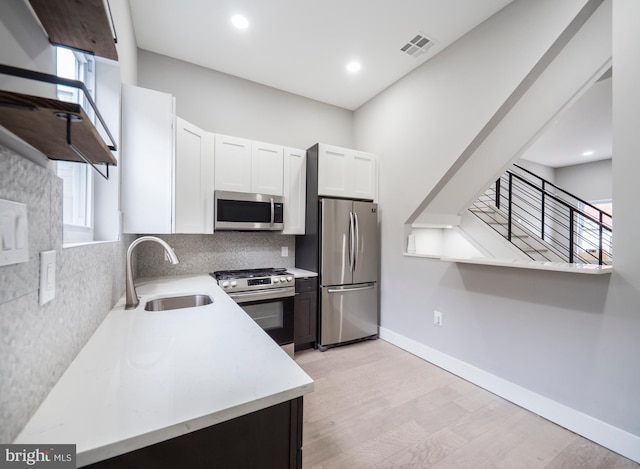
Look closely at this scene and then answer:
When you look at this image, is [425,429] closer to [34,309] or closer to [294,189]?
[34,309]

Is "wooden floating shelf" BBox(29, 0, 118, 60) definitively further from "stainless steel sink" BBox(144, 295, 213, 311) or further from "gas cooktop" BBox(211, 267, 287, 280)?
"gas cooktop" BBox(211, 267, 287, 280)

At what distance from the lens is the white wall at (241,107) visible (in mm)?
2885

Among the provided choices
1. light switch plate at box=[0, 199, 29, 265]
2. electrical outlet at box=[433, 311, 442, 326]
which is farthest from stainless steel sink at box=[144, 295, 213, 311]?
electrical outlet at box=[433, 311, 442, 326]

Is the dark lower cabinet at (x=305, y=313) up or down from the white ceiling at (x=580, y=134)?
down

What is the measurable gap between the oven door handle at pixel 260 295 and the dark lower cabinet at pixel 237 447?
1.91 metres

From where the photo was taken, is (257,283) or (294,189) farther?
(294,189)

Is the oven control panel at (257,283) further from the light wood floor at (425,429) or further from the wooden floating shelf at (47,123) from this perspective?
the wooden floating shelf at (47,123)

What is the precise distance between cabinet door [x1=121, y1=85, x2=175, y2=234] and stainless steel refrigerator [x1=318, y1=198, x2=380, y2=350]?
1.57m

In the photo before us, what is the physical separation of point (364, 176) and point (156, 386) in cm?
308

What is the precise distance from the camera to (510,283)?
2191mm

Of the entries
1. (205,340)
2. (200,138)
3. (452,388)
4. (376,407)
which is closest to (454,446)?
(376,407)

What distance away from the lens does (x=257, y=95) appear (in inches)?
132

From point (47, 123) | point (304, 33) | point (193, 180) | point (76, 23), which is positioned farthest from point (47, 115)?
point (304, 33)

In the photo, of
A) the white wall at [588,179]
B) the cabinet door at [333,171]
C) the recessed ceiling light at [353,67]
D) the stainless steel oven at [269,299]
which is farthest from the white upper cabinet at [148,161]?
the white wall at [588,179]
